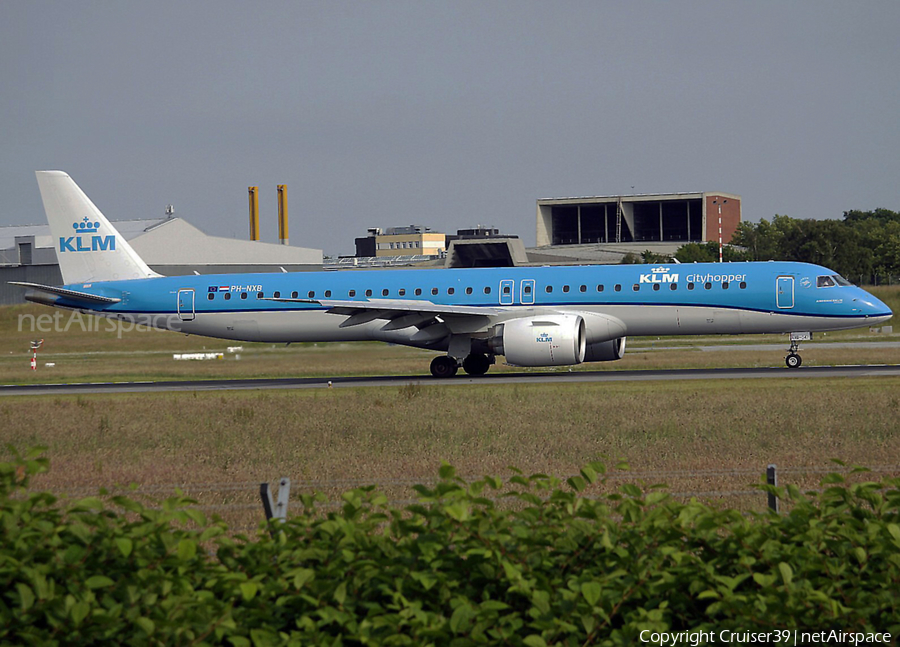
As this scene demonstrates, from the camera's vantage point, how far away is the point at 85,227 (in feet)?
128

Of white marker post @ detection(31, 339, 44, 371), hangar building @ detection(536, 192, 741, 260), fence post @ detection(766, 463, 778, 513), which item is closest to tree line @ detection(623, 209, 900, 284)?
hangar building @ detection(536, 192, 741, 260)

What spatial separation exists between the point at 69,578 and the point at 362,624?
1701 millimetres

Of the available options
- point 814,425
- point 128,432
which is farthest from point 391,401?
point 814,425

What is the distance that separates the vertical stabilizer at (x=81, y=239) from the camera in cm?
3891

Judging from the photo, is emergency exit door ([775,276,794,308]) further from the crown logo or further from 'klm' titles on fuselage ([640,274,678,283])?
→ the crown logo

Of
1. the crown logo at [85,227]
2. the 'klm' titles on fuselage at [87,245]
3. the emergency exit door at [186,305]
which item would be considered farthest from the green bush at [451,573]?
the crown logo at [85,227]

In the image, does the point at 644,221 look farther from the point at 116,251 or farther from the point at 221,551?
the point at 221,551

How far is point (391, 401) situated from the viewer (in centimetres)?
2438

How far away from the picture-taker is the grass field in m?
14.0

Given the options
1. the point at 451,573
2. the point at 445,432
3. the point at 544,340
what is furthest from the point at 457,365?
the point at 451,573

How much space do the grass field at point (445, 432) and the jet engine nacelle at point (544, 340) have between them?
4.92ft

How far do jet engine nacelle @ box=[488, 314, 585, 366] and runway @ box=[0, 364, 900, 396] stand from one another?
830mm

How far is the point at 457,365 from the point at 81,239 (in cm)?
1648

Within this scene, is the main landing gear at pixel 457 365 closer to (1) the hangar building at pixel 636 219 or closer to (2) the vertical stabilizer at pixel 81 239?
(2) the vertical stabilizer at pixel 81 239
